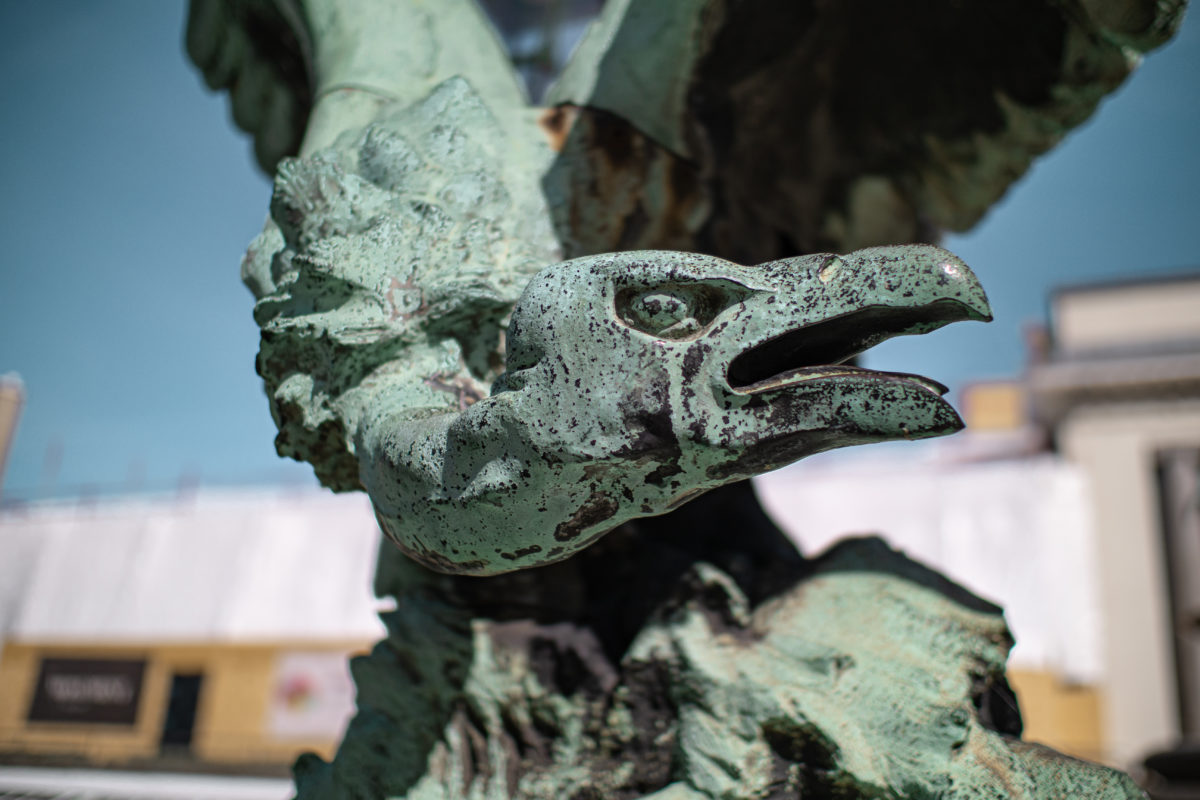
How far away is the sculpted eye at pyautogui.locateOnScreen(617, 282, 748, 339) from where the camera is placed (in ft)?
2.47

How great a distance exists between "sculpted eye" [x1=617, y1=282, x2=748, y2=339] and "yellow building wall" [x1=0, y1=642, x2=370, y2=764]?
7940 millimetres

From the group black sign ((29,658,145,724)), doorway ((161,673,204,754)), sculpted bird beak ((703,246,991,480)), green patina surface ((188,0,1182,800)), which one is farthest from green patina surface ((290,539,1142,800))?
black sign ((29,658,145,724))

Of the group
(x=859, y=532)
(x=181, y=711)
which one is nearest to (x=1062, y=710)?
(x=859, y=532)

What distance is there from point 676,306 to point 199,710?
9.29 m

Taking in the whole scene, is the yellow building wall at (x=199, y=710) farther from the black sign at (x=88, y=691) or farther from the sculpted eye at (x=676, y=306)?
the sculpted eye at (x=676, y=306)

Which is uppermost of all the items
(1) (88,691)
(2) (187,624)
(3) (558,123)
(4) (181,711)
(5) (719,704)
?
(3) (558,123)

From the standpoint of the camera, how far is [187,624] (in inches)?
355

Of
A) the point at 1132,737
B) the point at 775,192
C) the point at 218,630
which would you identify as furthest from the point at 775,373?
the point at 218,630

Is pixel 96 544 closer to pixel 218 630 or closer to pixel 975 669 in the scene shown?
pixel 218 630

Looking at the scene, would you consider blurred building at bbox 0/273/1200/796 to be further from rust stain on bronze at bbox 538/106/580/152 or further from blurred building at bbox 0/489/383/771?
rust stain on bronze at bbox 538/106/580/152

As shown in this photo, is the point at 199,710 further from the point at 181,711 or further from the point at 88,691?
the point at 88,691

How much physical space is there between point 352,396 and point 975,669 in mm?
834

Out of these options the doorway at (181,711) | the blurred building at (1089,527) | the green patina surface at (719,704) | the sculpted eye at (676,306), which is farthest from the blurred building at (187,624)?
the sculpted eye at (676,306)

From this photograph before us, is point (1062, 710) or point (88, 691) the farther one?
point (88, 691)
